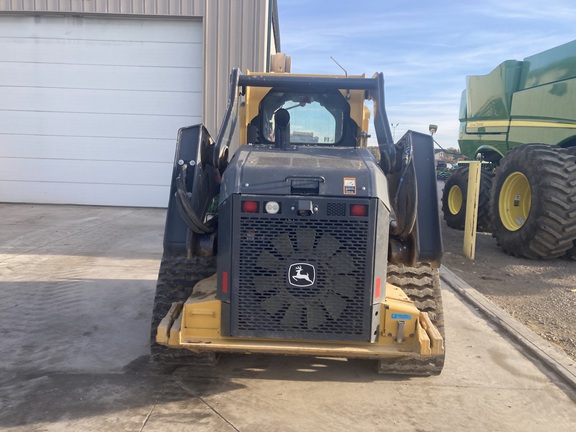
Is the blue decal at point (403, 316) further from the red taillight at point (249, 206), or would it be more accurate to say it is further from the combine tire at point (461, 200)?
the combine tire at point (461, 200)

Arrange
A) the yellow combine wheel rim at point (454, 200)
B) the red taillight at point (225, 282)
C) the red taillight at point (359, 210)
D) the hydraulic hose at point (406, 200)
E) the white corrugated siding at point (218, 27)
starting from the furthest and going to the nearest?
the yellow combine wheel rim at point (454, 200) → the white corrugated siding at point (218, 27) → the hydraulic hose at point (406, 200) → the red taillight at point (225, 282) → the red taillight at point (359, 210)

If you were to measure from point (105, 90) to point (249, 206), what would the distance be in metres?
10.00

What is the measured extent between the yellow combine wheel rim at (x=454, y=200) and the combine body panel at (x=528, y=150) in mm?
21

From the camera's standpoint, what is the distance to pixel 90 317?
4820mm

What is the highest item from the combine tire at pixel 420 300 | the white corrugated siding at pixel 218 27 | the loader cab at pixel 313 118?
the white corrugated siding at pixel 218 27

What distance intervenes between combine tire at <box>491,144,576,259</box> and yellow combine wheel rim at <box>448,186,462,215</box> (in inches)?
123

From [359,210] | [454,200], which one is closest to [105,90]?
[454,200]

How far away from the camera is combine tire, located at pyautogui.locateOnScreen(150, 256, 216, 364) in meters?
3.71

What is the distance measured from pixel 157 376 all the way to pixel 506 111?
861 cm

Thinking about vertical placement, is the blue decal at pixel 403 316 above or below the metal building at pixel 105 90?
below

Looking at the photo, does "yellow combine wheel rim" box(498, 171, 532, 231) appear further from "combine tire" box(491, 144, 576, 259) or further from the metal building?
the metal building

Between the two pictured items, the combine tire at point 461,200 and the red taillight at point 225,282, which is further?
the combine tire at point 461,200

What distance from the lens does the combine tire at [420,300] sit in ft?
12.1

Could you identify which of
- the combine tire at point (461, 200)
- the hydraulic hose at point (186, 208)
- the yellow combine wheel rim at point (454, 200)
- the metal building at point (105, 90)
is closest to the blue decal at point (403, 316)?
the hydraulic hose at point (186, 208)
